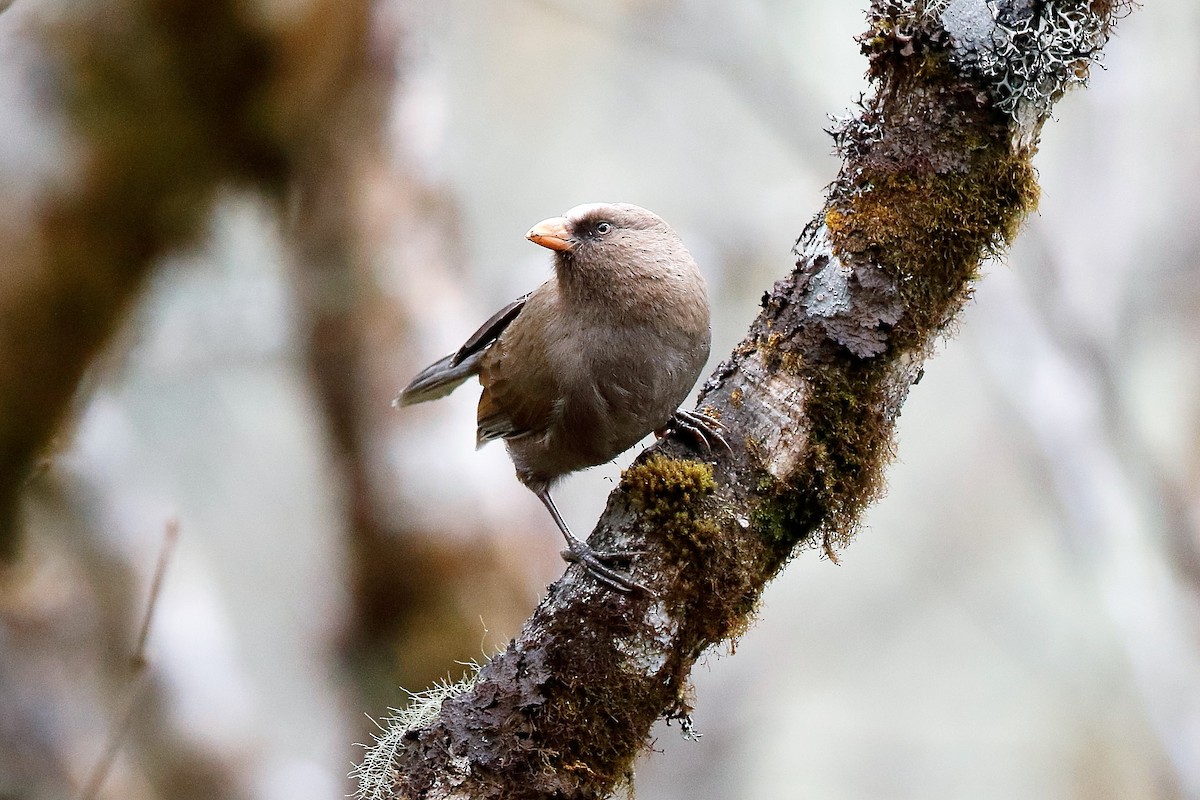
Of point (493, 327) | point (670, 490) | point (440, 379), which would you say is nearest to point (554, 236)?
point (493, 327)

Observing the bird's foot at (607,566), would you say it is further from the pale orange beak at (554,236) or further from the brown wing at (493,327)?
the brown wing at (493,327)

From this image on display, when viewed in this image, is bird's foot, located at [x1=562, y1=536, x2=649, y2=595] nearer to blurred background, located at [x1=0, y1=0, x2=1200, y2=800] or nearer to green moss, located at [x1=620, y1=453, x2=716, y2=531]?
green moss, located at [x1=620, y1=453, x2=716, y2=531]

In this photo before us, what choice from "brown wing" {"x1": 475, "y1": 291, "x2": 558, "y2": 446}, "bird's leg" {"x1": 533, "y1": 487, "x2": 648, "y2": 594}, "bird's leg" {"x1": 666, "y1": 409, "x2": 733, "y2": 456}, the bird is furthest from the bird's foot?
"brown wing" {"x1": 475, "y1": 291, "x2": 558, "y2": 446}

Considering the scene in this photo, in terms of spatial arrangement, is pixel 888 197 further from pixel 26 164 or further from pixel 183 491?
pixel 183 491

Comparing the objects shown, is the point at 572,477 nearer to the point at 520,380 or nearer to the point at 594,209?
the point at 520,380

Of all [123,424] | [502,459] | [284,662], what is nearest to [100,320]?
[123,424]
